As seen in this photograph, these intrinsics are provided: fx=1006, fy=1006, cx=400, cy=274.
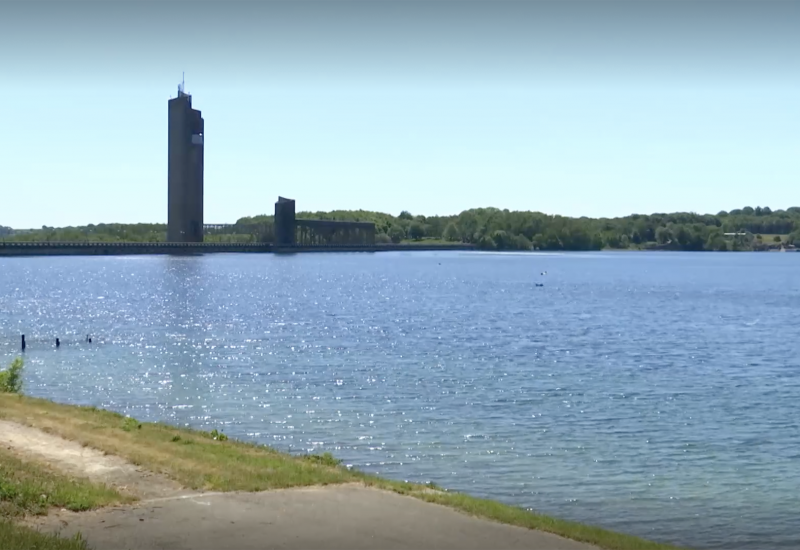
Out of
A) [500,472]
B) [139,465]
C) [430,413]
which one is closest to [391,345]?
[430,413]

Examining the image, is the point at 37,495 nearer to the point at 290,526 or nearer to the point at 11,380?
the point at 290,526

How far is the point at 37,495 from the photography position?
1711 cm

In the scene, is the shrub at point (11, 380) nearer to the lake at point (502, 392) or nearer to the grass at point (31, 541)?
the lake at point (502, 392)

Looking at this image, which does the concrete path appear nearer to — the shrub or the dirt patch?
the dirt patch

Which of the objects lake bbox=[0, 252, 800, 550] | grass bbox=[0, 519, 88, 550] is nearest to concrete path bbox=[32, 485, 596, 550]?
grass bbox=[0, 519, 88, 550]

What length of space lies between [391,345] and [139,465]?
132ft

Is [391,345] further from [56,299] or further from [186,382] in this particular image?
[56,299]

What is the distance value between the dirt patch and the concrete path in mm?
1115

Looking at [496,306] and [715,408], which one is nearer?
[715,408]

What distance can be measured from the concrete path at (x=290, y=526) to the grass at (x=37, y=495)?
0.46 metres

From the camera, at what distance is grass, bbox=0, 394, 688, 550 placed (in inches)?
759

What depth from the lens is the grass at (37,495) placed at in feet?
46.5

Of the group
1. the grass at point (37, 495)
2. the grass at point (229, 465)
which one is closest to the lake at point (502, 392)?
the grass at point (229, 465)

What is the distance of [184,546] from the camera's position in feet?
50.2
